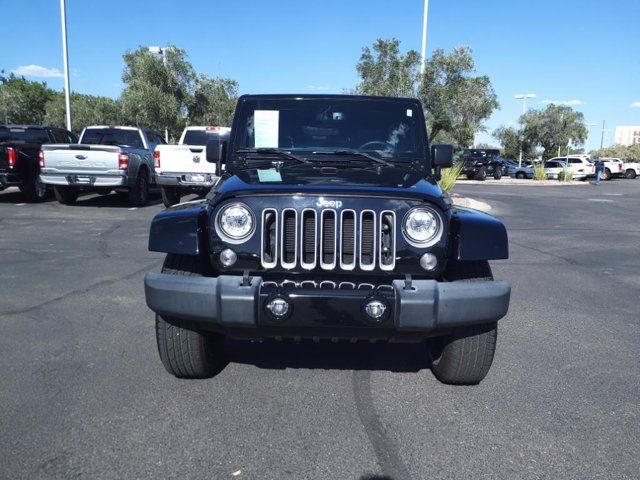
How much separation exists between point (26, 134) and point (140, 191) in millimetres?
3231

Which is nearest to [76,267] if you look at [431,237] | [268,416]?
[268,416]

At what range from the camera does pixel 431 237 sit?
10.9 ft

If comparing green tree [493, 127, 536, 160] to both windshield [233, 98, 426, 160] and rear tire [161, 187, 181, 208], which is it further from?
windshield [233, 98, 426, 160]

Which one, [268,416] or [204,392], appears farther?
[204,392]

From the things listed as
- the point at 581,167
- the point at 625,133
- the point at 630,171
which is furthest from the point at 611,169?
the point at 625,133

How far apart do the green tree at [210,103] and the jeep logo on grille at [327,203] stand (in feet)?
74.1

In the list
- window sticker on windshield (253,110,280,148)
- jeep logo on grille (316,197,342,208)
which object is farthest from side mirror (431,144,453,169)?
jeep logo on grille (316,197,342,208)

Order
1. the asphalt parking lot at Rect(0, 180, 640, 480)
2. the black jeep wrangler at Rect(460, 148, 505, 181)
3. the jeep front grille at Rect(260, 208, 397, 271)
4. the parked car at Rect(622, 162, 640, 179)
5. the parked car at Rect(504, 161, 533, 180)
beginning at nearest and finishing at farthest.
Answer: the asphalt parking lot at Rect(0, 180, 640, 480), the jeep front grille at Rect(260, 208, 397, 271), the black jeep wrangler at Rect(460, 148, 505, 181), the parked car at Rect(504, 161, 533, 180), the parked car at Rect(622, 162, 640, 179)

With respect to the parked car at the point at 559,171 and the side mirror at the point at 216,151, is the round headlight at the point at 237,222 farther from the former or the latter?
the parked car at the point at 559,171

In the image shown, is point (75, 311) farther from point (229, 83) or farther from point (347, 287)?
point (229, 83)

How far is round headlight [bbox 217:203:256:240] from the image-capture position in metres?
3.32

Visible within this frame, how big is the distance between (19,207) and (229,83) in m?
15.3

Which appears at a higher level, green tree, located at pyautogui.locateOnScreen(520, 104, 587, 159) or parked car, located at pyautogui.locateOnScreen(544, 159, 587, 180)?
green tree, located at pyautogui.locateOnScreen(520, 104, 587, 159)

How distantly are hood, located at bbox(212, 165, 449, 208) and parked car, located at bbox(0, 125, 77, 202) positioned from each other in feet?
36.8
